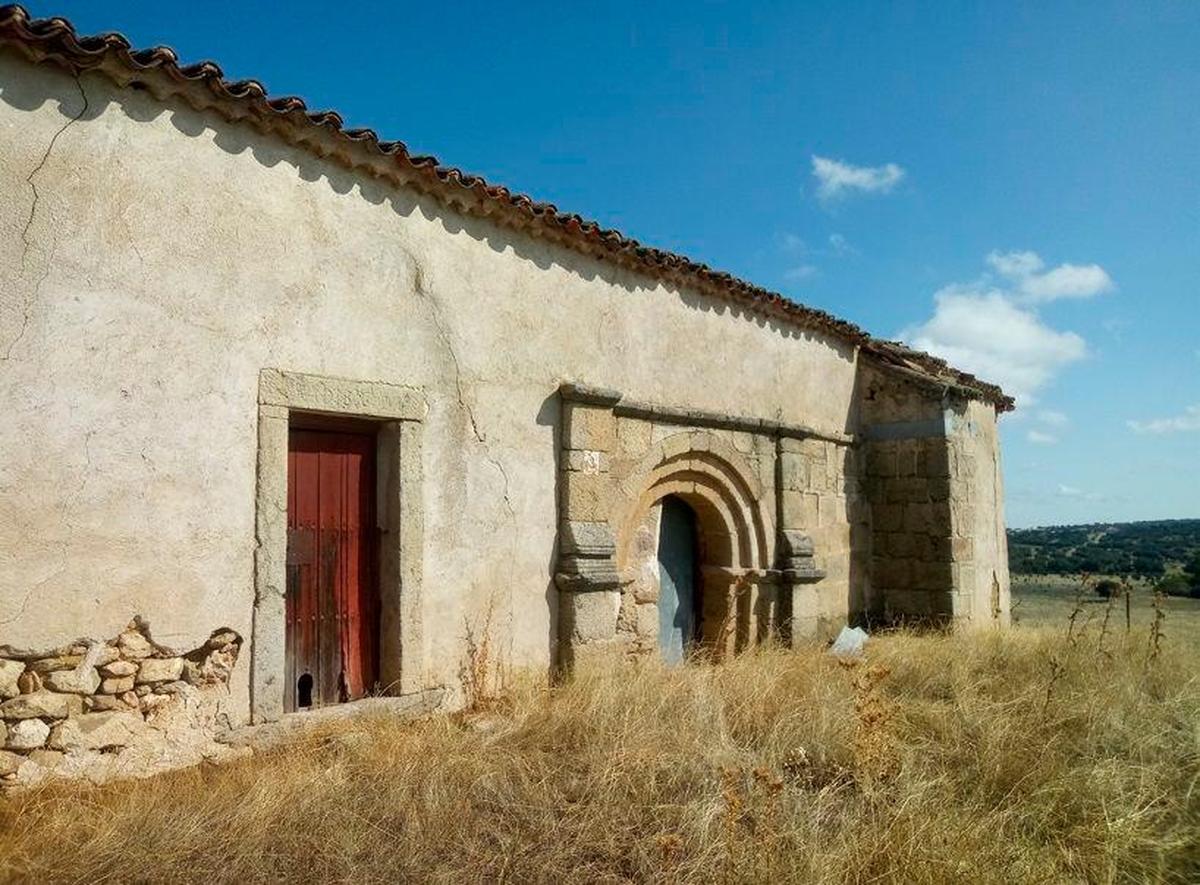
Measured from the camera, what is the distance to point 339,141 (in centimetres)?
500

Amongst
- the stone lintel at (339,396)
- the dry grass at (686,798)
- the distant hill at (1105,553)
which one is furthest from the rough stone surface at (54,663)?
the distant hill at (1105,553)

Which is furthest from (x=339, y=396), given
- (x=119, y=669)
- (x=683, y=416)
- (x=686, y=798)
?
(x=683, y=416)

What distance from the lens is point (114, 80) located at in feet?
13.6

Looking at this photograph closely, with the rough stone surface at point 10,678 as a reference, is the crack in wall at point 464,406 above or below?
above

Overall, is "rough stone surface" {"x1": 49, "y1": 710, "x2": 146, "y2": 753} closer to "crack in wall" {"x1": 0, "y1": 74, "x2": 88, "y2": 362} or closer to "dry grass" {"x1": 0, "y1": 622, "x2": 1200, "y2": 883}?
"dry grass" {"x1": 0, "y1": 622, "x2": 1200, "y2": 883}

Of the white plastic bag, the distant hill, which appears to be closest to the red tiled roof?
the white plastic bag

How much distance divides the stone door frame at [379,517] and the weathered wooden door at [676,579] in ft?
9.77

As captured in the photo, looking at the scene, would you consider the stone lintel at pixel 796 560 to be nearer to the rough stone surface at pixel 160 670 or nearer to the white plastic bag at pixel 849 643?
the white plastic bag at pixel 849 643

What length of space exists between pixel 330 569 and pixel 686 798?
2.68m

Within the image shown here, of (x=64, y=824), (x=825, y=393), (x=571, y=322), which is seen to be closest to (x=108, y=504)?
(x=64, y=824)

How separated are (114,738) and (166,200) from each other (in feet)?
9.10

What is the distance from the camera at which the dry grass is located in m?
3.21

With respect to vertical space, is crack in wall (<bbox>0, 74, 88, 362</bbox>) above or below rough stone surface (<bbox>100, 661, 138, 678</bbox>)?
above

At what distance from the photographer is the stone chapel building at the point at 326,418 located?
3924mm
